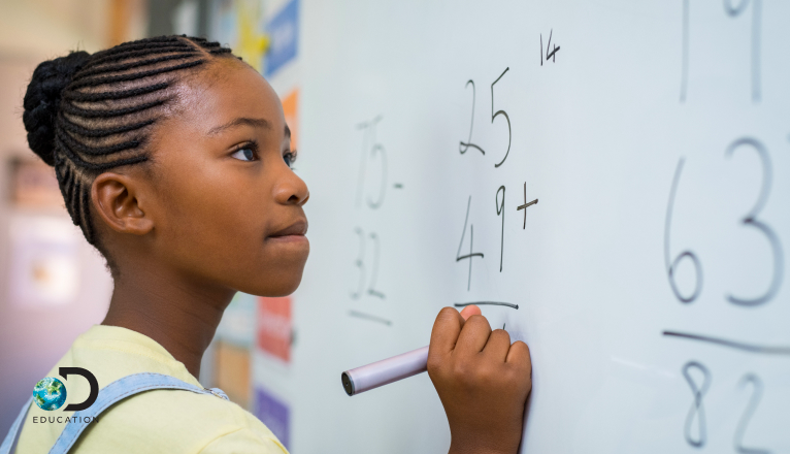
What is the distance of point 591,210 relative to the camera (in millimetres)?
354

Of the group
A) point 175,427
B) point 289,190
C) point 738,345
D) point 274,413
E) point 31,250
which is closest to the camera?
point 738,345

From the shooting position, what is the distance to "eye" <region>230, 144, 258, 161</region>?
470 millimetres

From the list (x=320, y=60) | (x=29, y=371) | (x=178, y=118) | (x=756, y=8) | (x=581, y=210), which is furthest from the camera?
(x=29, y=371)

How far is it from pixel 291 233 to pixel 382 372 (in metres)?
0.15

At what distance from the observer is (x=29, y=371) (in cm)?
222

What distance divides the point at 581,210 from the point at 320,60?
0.55 metres

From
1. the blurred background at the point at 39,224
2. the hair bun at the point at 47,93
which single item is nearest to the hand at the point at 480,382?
the hair bun at the point at 47,93

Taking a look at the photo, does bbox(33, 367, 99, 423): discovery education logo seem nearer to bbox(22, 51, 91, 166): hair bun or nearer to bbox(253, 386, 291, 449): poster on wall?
bbox(22, 51, 91, 166): hair bun

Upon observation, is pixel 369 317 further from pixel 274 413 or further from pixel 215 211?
pixel 274 413

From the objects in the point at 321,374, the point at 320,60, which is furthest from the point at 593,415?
the point at 320,60

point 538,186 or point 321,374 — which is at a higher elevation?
point 538,186

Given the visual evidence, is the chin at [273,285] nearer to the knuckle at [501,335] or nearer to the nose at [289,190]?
the nose at [289,190]

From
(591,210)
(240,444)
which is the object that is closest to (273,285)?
(240,444)

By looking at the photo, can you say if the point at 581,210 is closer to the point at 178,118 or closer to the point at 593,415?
the point at 593,415
